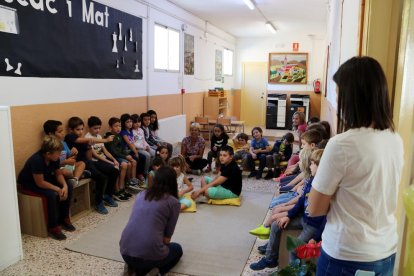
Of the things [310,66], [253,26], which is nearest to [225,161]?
[253,26]

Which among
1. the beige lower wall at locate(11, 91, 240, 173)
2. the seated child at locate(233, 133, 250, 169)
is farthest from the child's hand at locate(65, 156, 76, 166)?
the seated child at locate(233, 133, 250, 169)

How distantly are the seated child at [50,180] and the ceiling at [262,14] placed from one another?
449cm

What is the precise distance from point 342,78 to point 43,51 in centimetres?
350

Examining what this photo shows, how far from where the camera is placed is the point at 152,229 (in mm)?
2492

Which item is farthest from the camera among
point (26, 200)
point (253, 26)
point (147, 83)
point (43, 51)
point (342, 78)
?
point (253, 26)

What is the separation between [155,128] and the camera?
19.2 ft

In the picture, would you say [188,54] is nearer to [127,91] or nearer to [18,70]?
[127,91]

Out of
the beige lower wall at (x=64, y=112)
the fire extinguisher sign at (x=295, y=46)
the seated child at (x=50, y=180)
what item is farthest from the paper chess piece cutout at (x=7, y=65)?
the fire extinguisher sign at (x=295, y=46)

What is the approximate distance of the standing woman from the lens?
1153 mm

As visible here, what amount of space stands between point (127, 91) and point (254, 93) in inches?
279

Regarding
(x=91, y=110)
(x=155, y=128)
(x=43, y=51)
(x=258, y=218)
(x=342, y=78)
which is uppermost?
(x=43, y=51)

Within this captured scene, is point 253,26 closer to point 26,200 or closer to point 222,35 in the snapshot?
point 222,35

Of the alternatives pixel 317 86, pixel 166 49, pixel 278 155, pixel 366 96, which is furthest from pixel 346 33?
pixel 317 86

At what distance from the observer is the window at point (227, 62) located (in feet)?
35.8
